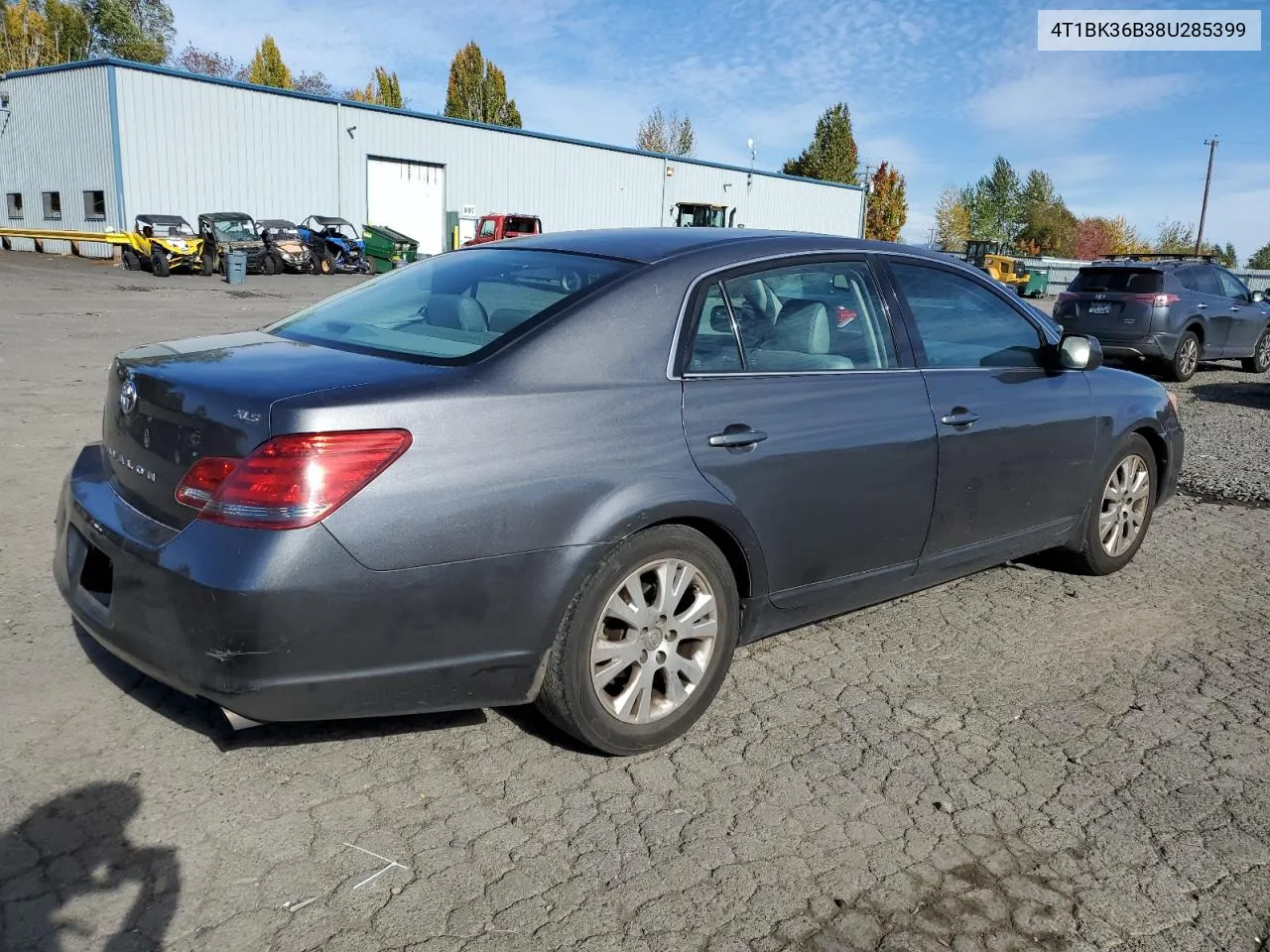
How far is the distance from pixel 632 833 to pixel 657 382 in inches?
51.7

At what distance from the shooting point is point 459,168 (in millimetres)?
40750

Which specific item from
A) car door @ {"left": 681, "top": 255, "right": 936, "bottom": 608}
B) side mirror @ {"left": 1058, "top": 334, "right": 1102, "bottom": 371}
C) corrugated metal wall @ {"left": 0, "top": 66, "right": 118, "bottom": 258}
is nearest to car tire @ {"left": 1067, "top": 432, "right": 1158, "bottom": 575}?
side mirror @ {"left": 1058, "top": 334, "right": 1102, "bottom": 371}

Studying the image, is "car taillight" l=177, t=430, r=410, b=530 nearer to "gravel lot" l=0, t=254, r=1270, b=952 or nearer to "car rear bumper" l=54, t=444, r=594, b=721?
"car rear bumper" l=54, t=444, r=594, b=721

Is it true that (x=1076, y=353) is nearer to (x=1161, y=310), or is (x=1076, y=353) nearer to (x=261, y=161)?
(x=1161, y=310)

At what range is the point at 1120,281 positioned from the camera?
14.5 metres

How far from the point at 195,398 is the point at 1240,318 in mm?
16331

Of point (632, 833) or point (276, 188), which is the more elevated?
point (276, 188)

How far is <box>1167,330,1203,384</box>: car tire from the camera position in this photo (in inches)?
567

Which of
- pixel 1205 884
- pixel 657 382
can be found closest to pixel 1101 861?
pixel 1205 884

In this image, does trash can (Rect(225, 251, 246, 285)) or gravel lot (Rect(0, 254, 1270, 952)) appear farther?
trash can (Rect(225, 251, 246, 285))

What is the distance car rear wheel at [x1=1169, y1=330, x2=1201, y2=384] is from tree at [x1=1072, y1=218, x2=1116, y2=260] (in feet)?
278

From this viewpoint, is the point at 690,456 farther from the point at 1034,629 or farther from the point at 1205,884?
the point at 1034,629

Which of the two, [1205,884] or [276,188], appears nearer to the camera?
Answer: [1205,884]

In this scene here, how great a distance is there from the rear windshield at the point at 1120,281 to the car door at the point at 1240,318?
5.73 feet
